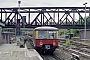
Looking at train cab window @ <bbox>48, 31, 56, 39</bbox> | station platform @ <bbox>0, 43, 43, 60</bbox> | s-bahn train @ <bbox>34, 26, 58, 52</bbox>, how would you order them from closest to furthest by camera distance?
station platform @ <bbox>0, 43, 43, 60</bbox> < s-bahn train @ <bbox>34, 26, 58, 52</bbox> < train cab window @ <bbox>48, 31, 56, 39</bbox>

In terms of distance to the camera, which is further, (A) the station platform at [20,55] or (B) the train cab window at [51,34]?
(B) the train cab window at [51,34]

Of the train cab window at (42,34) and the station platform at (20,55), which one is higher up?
the train cab window at (42,34)

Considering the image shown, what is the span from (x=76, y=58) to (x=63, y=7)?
1102 inches

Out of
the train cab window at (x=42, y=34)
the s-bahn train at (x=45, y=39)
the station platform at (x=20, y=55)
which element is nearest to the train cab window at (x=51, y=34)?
the s-bahn train at (x=45, y=39)

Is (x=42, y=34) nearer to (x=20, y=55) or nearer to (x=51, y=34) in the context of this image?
(x=51, y=34)

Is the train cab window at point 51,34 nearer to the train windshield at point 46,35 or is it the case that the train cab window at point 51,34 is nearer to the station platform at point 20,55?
the train windshield at point 46,35

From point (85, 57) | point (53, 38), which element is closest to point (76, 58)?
point (85, 57)

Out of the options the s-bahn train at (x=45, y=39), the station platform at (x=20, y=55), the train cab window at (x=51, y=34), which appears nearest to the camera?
the station platform at (x=20, y=55)

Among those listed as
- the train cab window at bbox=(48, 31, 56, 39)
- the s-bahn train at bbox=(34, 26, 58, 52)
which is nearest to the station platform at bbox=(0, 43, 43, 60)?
the s-bahn train at bbox=(34, 26, 58, 52)

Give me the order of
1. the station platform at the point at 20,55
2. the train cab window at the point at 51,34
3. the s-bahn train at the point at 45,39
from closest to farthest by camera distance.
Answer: the station platform at the point at 20,55, the s-bahn train at the point at 45,39, the train cab window at the point at 51,34

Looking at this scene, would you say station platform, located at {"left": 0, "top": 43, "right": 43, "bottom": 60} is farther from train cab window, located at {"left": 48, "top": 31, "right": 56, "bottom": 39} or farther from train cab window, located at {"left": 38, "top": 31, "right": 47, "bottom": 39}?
train cab window, located at {"left": 48, "top": 31, "right": 56, "bottom": 39}

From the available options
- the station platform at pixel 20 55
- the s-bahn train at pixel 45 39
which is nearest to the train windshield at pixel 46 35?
the s-bahn train at pixel 45 39

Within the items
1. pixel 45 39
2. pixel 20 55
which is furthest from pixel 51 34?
pixel 20 55

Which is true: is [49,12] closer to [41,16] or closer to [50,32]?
[41,16]
